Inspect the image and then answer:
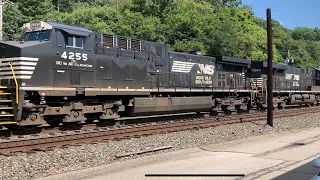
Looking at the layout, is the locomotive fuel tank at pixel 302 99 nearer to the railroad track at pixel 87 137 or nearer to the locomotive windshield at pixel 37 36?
the railroad track at pixel 87 137

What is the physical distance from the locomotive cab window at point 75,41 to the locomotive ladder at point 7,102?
7.27 ft

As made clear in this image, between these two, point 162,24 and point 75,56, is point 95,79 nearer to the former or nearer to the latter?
point 75,56

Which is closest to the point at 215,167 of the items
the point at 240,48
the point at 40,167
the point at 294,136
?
the point at 40,167

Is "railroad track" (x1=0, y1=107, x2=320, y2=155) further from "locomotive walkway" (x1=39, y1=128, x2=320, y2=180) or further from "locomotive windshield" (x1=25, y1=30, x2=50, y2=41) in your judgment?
"locomotive windshield" (x1=25, y1=30, x2=50, y2=41)

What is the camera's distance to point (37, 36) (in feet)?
39.1

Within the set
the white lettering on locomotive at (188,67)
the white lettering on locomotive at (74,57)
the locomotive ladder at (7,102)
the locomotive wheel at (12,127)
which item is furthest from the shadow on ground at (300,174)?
the white lettering on locomotive at (188,67)

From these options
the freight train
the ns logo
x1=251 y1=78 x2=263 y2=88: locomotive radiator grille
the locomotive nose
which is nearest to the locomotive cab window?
the freight train

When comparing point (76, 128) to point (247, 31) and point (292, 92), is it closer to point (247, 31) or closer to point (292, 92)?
point (292, 92)

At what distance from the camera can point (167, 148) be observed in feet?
32.4

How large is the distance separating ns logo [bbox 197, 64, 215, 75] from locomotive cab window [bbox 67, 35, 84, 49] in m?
8.53

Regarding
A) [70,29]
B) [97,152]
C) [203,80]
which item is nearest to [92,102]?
[70,29]

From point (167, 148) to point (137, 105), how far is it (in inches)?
196

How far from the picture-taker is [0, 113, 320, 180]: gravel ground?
7496mm

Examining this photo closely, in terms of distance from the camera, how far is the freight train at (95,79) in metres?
10.9
